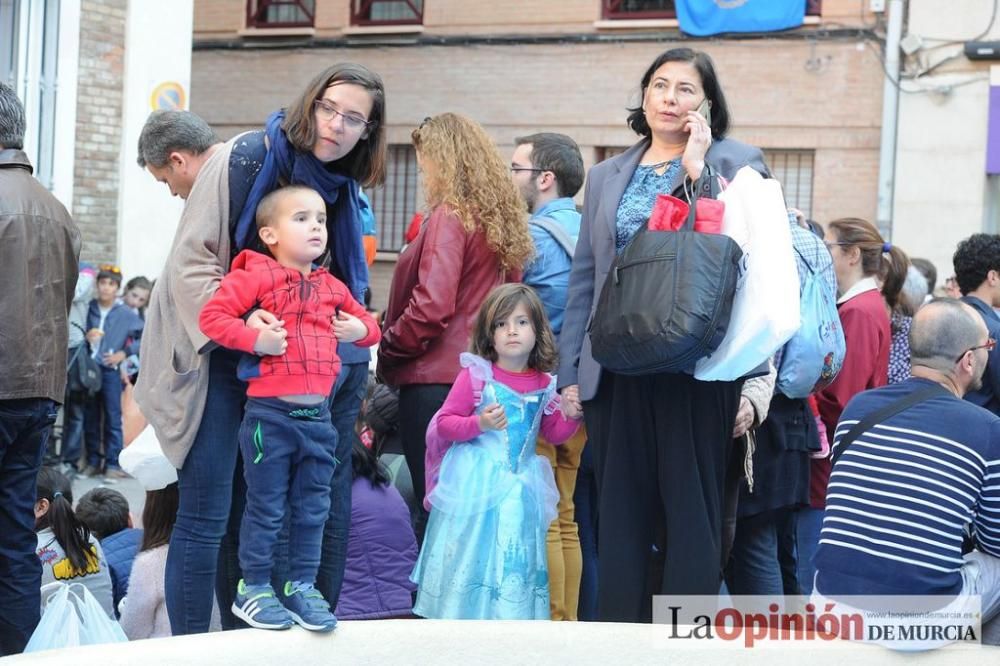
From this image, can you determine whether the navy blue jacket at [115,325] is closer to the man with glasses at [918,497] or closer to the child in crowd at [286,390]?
the child in crowd at [286,390]

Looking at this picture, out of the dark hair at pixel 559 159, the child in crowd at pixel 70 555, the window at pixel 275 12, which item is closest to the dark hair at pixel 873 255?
the dark hair at pixel 559 159

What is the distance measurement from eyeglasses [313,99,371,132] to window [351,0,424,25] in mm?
17113

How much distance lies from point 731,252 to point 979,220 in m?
14.4

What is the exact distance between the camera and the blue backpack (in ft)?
18.5

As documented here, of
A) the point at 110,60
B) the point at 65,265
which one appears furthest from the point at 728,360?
the point at 110,60

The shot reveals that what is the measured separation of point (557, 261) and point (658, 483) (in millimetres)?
1611

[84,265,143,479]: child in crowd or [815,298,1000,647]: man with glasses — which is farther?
[84,265,143,479]: child in crowd

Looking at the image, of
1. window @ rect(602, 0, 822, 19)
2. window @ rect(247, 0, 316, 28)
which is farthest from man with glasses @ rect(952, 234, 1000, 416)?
window @ rect(247, 0, 316, 28)

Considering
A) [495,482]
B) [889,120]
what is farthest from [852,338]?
[889,120]

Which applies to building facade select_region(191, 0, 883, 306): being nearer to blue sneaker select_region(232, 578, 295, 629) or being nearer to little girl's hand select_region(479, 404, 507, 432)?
little girl's hand select_region(479, 404, 507, 432)

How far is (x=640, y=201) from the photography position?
4848mm

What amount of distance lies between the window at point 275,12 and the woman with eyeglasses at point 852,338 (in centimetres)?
1621

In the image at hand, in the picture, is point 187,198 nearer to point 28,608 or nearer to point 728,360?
point 28,608

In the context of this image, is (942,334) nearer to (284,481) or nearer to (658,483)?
(658,483)
